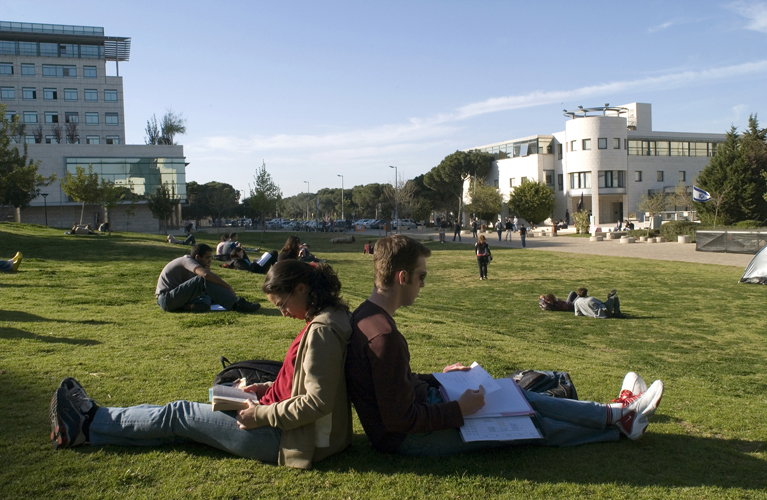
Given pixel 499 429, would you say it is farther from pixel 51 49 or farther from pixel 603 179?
pixel 51 49

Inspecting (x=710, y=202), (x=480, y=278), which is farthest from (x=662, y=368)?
(x=710, y=202)

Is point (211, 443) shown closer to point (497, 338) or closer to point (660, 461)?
point (660, 461)

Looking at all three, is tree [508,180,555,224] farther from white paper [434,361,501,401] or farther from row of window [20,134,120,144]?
white paper [434,361,501,401]

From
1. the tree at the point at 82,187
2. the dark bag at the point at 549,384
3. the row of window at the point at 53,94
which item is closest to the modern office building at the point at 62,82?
the row of window at the point at 53,94

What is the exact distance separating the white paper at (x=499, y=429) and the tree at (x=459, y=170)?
7342cm

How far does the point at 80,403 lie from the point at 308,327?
62.4 inches

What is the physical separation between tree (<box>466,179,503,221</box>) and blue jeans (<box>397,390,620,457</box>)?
2459 inches

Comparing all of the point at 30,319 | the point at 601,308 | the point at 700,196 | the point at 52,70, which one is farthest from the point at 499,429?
the point at 52,70

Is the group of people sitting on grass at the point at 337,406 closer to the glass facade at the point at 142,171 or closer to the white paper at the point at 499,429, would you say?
the white paper at the point at 499,429

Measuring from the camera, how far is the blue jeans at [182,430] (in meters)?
3.33

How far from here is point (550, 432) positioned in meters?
3.51

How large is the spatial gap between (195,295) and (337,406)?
5.74 meters

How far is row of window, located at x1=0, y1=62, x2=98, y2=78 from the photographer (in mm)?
72000

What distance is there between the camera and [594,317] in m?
11.6
